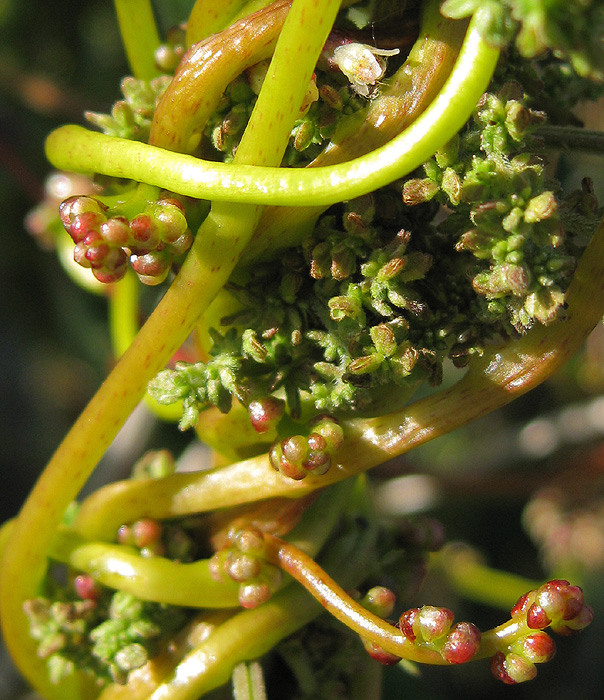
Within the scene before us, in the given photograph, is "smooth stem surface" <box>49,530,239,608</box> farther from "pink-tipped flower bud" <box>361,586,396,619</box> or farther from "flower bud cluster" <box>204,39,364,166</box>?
"flower bud cluster" <box>204,39,364,166</box>

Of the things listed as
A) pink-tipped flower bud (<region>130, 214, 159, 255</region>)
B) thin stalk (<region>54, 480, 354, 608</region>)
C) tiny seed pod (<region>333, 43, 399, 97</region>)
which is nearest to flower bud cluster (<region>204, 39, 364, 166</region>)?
tiny seed pod (<region>333, 43, 399, 97</region>)

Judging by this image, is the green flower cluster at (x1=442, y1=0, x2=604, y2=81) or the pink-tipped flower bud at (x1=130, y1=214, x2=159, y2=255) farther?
the pink-tipped flower bud at (x1=130, y1=214, x2=159, y2=255)

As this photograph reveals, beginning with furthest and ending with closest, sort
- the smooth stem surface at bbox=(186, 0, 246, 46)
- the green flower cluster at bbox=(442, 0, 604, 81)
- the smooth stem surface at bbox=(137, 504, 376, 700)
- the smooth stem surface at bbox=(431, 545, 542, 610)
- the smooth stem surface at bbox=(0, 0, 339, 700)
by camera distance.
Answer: the smooth stem surface at bbox=(431, 545, 542, 610), the smooth stem surface at bbox=(137, 504, 376, 700), the smooth stem surface at bbox=(186, 0, 246, 46), the smooth stem surface at bbox=(0, 0, 339, 700), the green flower cluster at bbox=(442, 0, 604, 81)

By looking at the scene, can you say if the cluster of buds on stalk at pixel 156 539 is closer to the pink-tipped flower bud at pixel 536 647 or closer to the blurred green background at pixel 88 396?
the pink-tipped flower bud at pixel 536 647

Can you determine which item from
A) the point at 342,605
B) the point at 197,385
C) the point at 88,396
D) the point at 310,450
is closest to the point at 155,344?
the point at 197,385

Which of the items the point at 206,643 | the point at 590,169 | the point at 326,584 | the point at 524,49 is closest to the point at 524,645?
the point at 326,584

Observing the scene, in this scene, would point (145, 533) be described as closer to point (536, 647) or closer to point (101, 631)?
point (101, 631)
